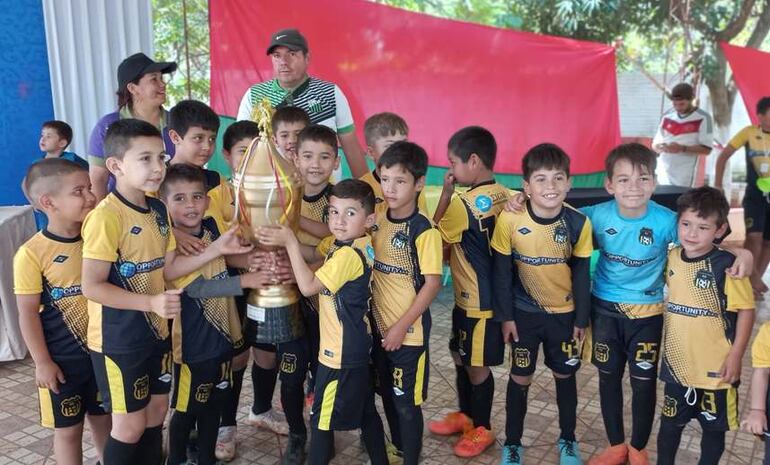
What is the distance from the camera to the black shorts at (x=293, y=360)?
260cm

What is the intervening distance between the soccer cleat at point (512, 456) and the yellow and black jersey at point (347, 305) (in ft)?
2.83

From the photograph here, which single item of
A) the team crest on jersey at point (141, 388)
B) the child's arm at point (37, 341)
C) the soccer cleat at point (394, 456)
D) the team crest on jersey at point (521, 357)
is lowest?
the soccer cleat at point (394, 456)

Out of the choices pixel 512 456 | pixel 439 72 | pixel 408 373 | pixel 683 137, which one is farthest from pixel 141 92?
pixel 683 137

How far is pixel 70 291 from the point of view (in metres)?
2.26

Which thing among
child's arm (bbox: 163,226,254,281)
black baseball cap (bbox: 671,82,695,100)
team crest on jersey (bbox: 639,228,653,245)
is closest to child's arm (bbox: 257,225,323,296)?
child's arm (bbox: 163,226,254,281)

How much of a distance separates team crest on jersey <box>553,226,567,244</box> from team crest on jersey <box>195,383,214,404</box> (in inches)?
59.1

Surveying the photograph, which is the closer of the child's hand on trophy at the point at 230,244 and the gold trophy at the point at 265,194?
the gold trophy at the point at 265,194

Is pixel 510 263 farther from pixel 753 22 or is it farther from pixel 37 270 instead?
pixel 753 22

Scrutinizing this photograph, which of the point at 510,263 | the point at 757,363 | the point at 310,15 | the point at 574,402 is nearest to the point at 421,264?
the point at 510,263

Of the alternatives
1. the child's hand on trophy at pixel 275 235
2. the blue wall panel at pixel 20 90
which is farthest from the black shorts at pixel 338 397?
the blue wall panel at pixel 20 90

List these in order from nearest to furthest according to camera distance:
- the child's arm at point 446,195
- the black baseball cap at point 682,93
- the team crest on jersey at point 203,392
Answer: the team crest on jersey at point 203,392 → the child's arm at point 446,195 → the black baseball cap at point 682,93

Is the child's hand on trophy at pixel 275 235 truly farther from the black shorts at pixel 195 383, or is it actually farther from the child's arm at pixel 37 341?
the child's arm at pixel 37 341

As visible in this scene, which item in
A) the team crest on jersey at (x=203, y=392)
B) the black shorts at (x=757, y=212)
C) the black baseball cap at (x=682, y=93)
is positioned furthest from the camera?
the black baseball cap at (x=682, y=93)

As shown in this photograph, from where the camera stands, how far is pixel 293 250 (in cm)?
218
